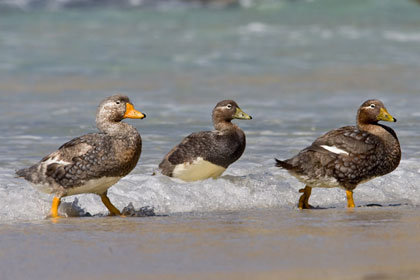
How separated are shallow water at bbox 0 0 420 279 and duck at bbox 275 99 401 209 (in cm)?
33

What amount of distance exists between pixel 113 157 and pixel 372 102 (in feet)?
8.59

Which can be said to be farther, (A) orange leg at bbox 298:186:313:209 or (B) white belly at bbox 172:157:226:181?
(B) white belly at bbox 172:157:226:181

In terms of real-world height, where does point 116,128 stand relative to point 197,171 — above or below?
above

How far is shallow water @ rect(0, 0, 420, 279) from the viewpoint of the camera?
19.9ft

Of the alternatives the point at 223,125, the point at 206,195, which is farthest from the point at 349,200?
the point at 223,125

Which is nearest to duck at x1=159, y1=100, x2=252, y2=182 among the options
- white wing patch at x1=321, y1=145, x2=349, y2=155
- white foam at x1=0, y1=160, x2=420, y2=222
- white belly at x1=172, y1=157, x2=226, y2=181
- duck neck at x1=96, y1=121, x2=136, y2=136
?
white belly at x1=172, y1=157, x2=226, y2=181

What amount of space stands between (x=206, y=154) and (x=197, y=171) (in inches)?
10.3

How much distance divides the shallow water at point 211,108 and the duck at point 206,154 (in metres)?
0.28

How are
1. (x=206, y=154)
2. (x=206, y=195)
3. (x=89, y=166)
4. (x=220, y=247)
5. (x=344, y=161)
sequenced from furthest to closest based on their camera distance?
(x=206, y=154) → (x=206, y=195) → (x=344, y=161) → (x=89, y=166) → (x=220, y=247)

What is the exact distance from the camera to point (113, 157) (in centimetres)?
784

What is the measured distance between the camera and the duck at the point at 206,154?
30.6 ft

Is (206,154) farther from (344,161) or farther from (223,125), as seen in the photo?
(344,161)

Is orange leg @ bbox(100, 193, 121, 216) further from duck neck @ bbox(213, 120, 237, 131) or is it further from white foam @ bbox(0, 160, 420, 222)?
duck neck @ bbox(213, 120, 237, 131)

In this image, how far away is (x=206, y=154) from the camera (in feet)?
31.3
